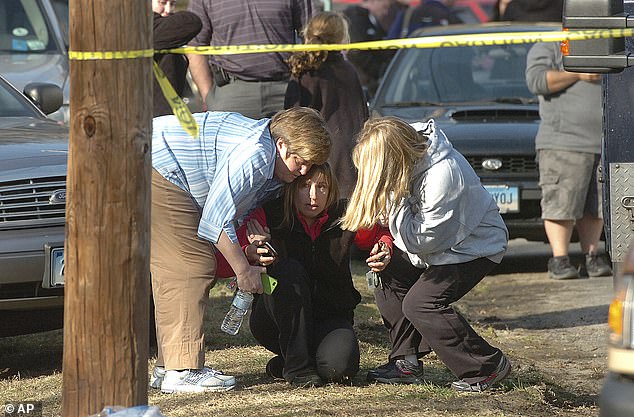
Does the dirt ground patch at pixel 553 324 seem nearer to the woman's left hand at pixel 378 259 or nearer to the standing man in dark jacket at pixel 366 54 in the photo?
the woman's left hand at pixel 378 259

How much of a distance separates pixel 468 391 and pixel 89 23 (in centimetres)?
253

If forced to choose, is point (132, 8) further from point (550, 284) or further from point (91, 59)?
point (550, 284)

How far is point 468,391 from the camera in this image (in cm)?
561

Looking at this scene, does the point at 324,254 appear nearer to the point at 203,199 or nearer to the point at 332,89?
the point at 203,199

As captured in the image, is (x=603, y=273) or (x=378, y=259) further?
(x=603, y=273)

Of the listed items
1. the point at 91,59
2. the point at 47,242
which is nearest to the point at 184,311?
the point at 47,242

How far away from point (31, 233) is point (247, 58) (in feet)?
8.81

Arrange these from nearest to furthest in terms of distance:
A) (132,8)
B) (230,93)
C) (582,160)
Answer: (132,8), (230,93), (582,160)

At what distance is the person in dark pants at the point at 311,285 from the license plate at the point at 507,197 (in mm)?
3512

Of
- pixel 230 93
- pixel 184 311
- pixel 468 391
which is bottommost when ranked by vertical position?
pixel 468 391

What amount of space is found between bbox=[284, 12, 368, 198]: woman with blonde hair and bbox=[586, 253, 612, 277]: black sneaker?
7.64ft

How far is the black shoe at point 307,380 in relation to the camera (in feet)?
18.5

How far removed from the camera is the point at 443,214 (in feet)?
17.8

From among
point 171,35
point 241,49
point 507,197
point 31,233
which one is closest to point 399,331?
point 31,233
